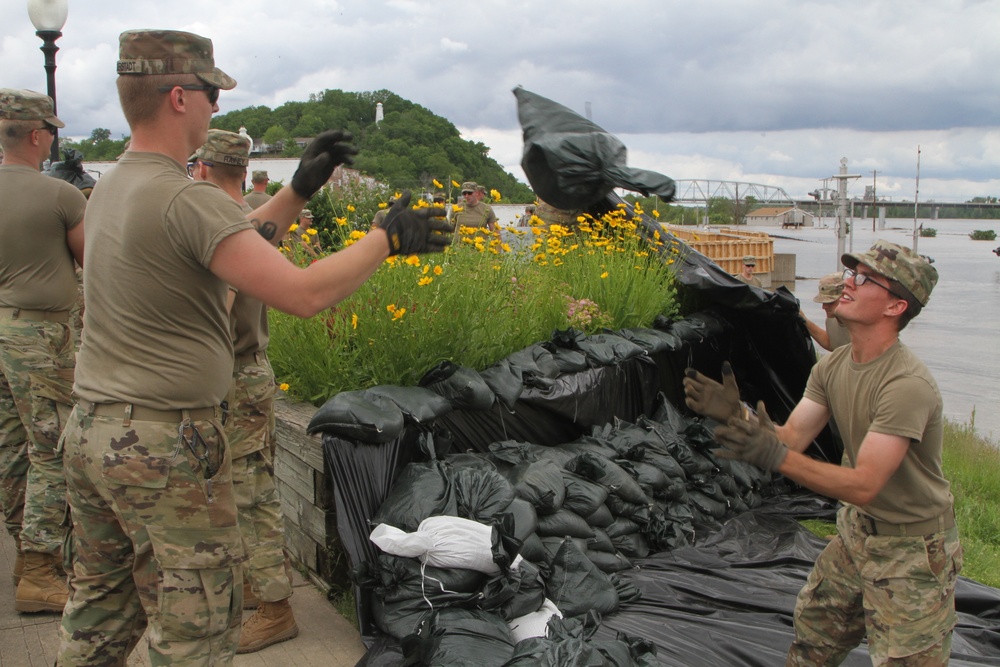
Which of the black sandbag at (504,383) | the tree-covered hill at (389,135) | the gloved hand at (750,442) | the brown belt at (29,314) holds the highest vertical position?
the tree-covered hill at (389,135)

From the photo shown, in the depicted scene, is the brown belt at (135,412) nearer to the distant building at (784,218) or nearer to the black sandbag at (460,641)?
the black sandbag at (460,641)

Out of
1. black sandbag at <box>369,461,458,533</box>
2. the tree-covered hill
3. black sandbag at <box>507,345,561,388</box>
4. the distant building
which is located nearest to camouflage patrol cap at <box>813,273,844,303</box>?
black sandbag at <box>507,345,561,388</box>

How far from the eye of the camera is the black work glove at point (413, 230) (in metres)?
2.06

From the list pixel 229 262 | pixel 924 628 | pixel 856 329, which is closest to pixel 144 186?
pixel 229 262

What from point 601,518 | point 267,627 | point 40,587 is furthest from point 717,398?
point 40,587

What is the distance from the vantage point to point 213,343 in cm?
216

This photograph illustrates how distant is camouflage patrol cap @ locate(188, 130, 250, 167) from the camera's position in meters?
3.36

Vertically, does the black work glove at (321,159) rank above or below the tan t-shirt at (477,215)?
above

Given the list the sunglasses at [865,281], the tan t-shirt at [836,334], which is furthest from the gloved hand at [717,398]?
the tan t-shirt at [836,334]

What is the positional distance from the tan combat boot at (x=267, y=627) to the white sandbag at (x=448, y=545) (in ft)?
1.81

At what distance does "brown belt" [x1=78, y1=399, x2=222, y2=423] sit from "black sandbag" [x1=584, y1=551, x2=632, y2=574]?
219 centimetres

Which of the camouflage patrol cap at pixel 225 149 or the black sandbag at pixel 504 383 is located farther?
the black sandbag at pixel 504 383

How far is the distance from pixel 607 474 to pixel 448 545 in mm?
1308

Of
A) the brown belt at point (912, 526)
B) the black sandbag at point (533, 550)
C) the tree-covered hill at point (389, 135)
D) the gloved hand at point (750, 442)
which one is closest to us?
the gloved hand at point (750, 442)
